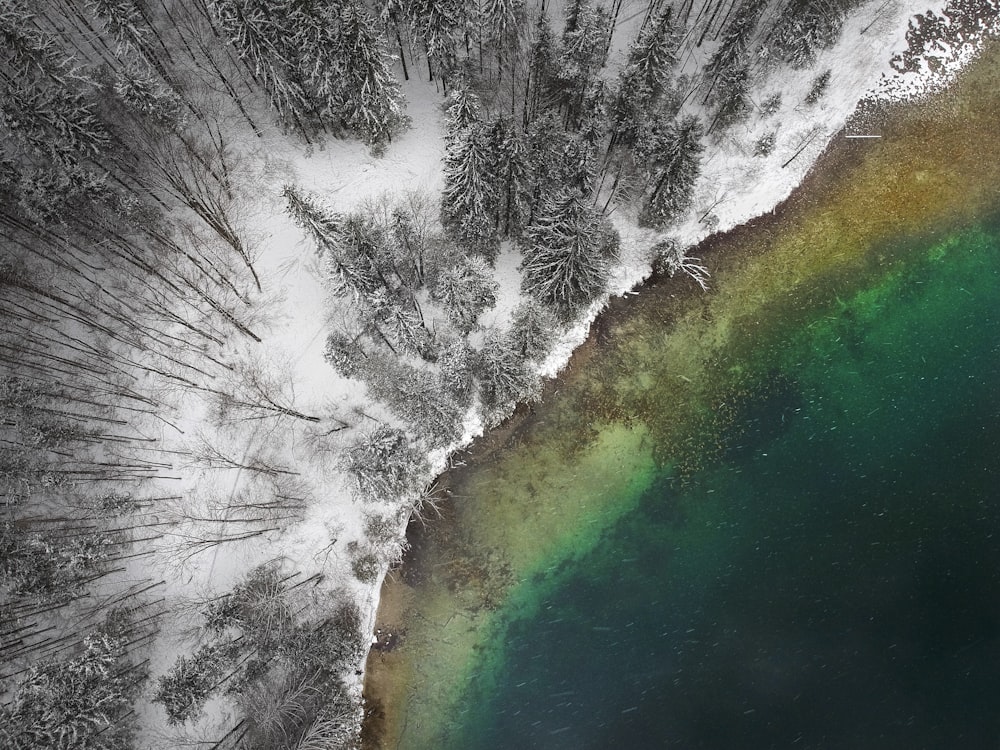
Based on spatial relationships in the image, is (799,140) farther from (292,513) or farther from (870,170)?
(292,513)

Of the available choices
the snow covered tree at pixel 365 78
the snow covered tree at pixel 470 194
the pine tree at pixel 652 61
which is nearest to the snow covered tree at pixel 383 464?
the snow covered tree at pixel 470 194

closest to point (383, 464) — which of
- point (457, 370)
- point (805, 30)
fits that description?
point (457, 370)

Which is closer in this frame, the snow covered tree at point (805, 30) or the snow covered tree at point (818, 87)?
the snow covered tree at point (805, 30)

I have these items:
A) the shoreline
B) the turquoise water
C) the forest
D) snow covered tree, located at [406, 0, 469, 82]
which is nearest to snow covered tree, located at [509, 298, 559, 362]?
the forest

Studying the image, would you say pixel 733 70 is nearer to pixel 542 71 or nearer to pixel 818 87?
pixel 818 87

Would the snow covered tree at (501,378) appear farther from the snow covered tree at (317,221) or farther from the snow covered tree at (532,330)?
the snow covered tree at (317,221)
